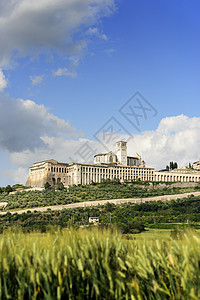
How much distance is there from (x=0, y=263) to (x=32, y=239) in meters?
0.89

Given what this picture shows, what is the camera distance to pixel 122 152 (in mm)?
105625

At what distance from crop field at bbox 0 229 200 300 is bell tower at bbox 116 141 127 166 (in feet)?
323

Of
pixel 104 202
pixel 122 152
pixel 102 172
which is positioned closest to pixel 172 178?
pixel 122 152

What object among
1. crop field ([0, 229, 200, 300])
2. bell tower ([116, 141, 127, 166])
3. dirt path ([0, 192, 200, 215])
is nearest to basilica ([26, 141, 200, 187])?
bell tower ([116, 141, 127, 166])

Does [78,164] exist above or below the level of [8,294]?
above

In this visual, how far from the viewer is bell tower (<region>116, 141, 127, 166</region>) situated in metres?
105

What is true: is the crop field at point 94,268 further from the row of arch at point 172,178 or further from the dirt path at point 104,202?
the row of arch at point 172,178

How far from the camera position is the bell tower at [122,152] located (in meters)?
105

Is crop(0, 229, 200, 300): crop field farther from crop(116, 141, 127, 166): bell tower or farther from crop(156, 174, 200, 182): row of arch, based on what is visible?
crop(116, 141, 127, 166): bell tower

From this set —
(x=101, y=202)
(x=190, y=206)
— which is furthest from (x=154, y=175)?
(x=190, y=206)

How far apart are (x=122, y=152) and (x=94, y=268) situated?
99751 mm

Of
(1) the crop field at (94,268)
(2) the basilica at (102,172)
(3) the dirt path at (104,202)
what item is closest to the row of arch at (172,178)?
(2) the basilica at (102,172)

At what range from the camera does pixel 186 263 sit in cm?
579

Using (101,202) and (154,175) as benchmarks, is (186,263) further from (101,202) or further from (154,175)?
(154,175)
